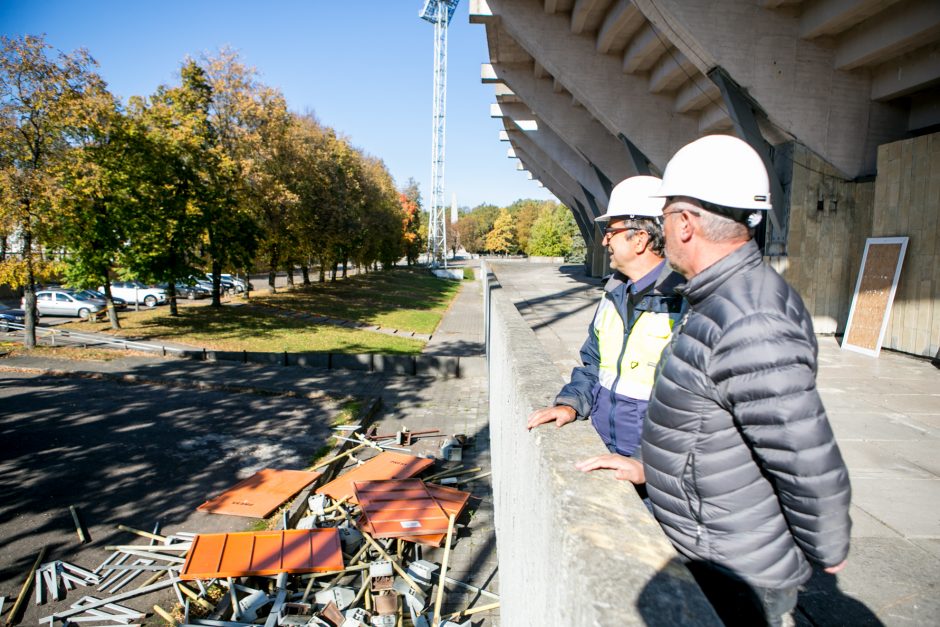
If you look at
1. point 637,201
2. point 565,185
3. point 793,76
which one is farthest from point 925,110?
point 565,185

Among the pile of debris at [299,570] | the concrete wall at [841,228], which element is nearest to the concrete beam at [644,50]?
the concrete wall at [841,228]

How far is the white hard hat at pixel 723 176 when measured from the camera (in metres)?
1.64

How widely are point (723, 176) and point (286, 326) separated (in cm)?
1874

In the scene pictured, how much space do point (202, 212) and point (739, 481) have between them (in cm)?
1972

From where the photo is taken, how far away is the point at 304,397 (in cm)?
1027

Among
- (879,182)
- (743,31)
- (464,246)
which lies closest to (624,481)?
(879,182)

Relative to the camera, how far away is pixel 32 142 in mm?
12758

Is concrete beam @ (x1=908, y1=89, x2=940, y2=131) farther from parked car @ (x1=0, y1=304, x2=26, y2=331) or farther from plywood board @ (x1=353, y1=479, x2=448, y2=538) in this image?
parked car @ (x1=0, y1=304, x2=26, y2=331)

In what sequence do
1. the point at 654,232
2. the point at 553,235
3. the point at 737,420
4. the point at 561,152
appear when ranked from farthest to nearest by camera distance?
1. the point at 553,235
2. the point at 561,152
3. the point at 654,232
4. the point at 737,420

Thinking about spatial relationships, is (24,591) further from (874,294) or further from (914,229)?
(914,229)

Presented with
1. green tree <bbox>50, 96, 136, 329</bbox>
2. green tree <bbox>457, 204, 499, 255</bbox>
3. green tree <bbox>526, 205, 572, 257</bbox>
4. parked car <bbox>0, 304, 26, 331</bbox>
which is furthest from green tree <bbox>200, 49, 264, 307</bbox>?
green tree <bbox>457, 204, 499, 255</bbox>

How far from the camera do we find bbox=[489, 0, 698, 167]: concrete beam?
15609mm

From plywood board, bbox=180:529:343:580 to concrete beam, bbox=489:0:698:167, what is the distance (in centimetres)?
1542

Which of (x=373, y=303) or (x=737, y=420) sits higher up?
(x=737, y=420)
